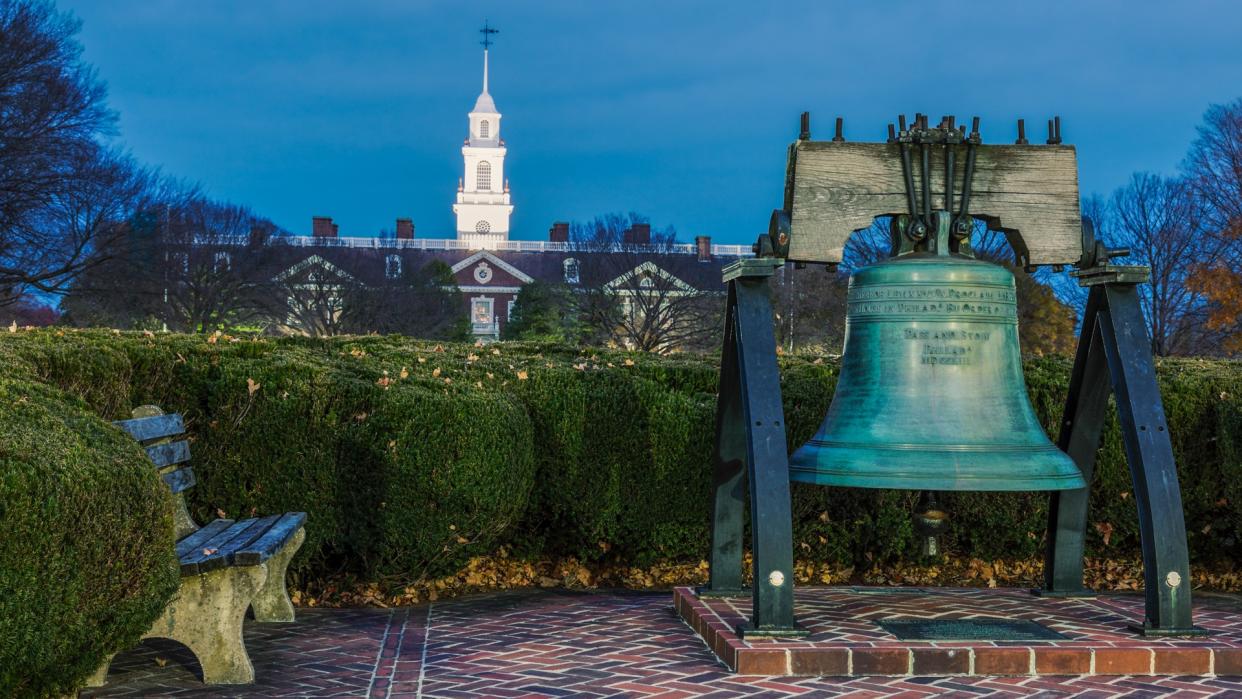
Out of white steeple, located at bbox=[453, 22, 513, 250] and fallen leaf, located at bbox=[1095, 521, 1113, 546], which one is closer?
fallen leaf, located at bbox=[1095, 521, 1113, 546]

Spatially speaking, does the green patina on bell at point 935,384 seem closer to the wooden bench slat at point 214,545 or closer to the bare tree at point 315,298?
the wooden bench slat at point 214,545

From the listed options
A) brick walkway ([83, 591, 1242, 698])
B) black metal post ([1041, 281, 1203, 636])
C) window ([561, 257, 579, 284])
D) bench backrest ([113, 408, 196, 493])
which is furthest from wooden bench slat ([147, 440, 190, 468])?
window ([561, 257, 579, 284])

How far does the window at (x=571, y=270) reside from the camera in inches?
1938

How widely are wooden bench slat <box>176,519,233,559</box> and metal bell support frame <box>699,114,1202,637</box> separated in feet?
7.60

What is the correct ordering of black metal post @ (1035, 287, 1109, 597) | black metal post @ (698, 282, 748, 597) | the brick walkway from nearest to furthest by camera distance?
the brick walkway → black metal post @ (698, 282, 748, 597) → black metal post @ (1035, 287, 1109, 597)

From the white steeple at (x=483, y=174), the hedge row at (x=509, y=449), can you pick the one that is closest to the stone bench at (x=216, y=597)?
the hedge row at (x=509, y=449)

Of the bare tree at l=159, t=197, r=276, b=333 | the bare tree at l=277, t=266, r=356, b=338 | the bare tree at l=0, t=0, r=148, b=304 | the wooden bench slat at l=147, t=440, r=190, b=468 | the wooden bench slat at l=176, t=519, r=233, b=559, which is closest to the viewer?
the wooden bench slat at l=176, t=519, r=233, b=559

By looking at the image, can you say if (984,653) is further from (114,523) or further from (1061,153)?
(114,523)

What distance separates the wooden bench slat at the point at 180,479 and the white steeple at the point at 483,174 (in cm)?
9297

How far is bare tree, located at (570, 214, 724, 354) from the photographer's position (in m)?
44.1

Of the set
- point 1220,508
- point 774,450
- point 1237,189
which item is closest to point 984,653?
point 774,450

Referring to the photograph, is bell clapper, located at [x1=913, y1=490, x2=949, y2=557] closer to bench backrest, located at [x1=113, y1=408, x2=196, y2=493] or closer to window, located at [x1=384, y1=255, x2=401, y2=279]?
bench backrest, located at [x1=113, y1=408, x2=196, y2=493]

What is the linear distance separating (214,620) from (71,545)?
1.22m

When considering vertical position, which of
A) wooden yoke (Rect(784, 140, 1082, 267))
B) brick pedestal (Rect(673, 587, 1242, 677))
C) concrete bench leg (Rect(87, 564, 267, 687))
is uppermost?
wooden yoke (Rect(784, 140, 1082, 267))
